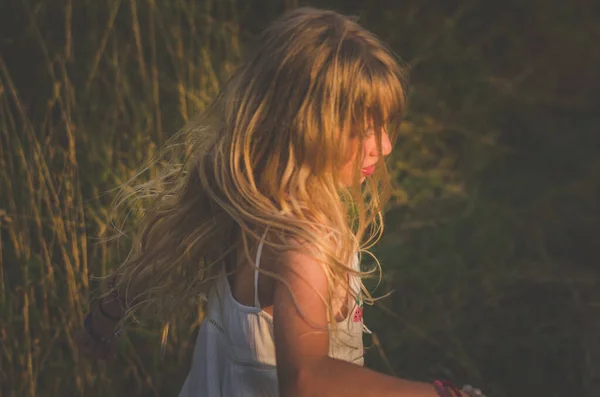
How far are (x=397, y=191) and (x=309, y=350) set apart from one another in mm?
1830

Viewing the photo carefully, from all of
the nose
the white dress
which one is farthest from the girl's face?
the white dress

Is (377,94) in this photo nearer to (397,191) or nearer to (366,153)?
(366,153)

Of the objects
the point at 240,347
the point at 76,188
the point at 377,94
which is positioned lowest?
the point at 76,188

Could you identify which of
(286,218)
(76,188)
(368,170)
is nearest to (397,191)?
(76,188)

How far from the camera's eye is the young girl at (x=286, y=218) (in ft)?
4.86

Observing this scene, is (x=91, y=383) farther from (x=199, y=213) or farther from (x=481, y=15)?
(x=481, y=15)

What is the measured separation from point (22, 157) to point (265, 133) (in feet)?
3.19

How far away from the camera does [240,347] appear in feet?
5.42

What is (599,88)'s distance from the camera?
14.9 feet

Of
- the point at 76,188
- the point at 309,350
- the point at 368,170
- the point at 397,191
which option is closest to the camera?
the point at 309,350

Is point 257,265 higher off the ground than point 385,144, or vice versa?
point 385,144

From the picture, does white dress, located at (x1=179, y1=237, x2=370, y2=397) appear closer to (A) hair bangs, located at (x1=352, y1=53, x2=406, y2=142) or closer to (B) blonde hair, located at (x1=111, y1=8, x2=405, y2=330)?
(B) blonde hair, located at (x1=111, y1=8, x2=405, y2=330)

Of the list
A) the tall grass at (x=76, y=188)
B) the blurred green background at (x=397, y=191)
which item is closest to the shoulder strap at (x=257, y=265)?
the blurred green background at (x=397, y=191)

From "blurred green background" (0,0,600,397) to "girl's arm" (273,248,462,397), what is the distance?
0.76m
